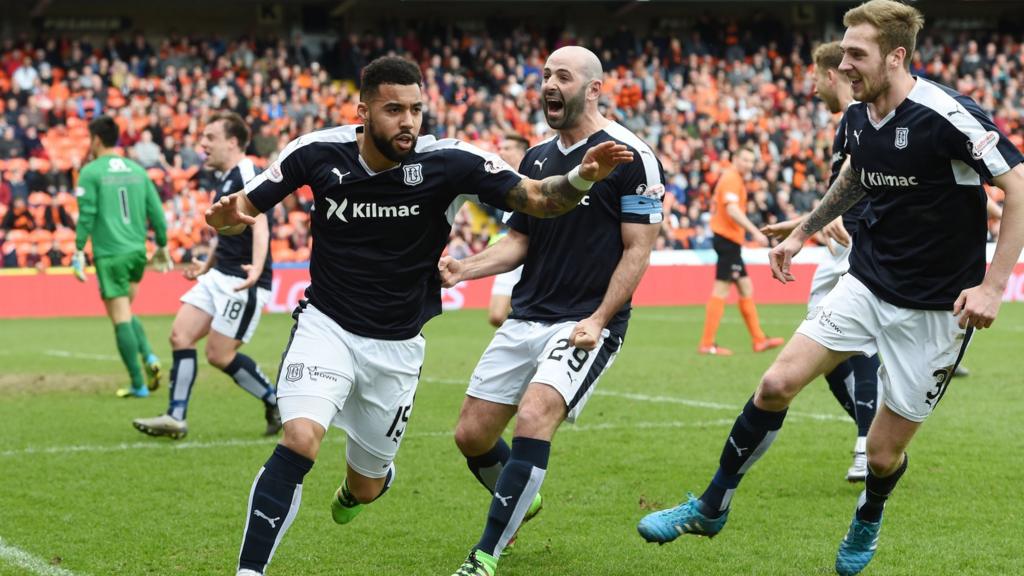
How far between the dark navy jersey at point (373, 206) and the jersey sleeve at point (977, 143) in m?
1.80

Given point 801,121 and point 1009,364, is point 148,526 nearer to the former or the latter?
point 1009,364

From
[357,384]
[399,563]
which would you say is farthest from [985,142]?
[399,563]

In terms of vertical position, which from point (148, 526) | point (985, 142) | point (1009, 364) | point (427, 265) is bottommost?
point (1009, 364)

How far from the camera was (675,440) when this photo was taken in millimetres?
8953

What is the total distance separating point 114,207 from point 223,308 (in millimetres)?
2835

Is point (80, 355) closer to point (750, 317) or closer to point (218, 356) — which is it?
point (218, 356)

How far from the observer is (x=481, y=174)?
17.2 ft

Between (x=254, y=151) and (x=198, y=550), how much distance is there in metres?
21.3

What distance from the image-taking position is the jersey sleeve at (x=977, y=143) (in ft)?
16.4

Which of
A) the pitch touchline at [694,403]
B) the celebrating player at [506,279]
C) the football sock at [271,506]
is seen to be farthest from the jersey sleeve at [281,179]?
the pitch touchline at [694,403]

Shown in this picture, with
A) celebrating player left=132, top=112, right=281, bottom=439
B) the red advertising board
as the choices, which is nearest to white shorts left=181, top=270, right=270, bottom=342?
celebrating player left=132, top=112, right=281, bottom=439

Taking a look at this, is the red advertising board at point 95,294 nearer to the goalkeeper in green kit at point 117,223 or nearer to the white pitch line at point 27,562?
the goalkeeper in green kit at point 117,223

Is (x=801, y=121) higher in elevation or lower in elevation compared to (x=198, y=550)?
lower

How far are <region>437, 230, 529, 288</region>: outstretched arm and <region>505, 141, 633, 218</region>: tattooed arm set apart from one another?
0.57 metres
